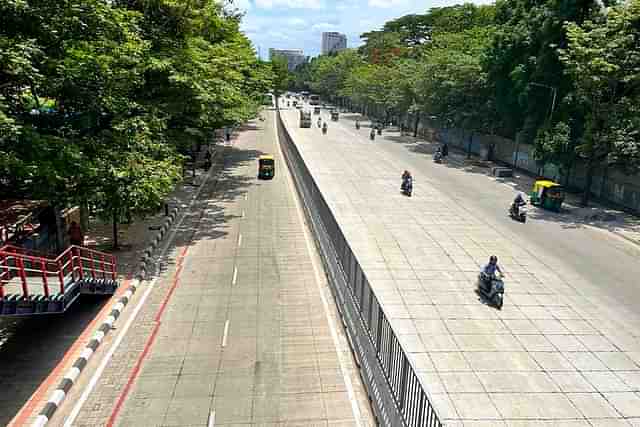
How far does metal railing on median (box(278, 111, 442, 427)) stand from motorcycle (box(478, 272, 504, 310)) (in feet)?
15.0

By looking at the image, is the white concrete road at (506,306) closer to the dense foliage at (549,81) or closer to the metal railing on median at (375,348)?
the metal railing on median at (375,348)

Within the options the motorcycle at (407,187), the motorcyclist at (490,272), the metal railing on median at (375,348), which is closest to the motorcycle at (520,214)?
the motorcycle at (407,187)

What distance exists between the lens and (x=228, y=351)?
12.3 meters

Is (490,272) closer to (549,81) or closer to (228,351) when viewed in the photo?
(228,351)

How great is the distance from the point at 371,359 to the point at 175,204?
1884cm

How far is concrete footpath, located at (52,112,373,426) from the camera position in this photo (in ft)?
33.0

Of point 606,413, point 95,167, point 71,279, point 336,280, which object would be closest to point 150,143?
point 95,167

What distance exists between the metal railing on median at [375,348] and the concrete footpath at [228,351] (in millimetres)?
481

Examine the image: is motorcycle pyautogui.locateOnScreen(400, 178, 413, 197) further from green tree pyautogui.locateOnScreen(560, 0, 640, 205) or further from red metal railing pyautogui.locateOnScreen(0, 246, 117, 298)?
red metal railing pyautogui.locateOnScreen(0, 246, 117, 298)

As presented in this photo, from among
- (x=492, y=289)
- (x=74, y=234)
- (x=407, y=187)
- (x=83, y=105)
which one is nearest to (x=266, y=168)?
(x=407, y=187)

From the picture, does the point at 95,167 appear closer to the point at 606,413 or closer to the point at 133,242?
the point at 133,242

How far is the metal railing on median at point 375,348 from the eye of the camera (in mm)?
8370

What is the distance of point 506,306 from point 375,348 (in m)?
6.49

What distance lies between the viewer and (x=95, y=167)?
1526 centimetres
